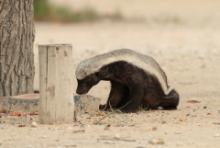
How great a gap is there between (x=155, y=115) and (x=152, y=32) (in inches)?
524

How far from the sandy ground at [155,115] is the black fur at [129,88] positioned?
0.16 metres

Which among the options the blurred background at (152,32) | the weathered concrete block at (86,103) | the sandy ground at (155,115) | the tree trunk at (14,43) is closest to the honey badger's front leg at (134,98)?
the sandy ground at (155,115)

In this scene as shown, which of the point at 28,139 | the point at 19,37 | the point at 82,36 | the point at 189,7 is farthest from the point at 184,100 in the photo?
the point at 189,7

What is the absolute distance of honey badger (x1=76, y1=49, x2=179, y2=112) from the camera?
9695 millimetres

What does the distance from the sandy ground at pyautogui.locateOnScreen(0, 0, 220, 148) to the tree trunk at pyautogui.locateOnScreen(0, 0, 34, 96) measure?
869mm

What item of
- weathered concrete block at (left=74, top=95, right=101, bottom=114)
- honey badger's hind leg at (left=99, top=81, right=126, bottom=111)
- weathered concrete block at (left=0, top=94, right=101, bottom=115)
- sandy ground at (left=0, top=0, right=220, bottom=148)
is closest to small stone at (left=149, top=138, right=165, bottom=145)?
sandy ground at (left=0, top=0, right=220, bottom=148)

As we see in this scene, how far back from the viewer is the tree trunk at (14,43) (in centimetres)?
1011

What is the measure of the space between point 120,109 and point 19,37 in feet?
4.43

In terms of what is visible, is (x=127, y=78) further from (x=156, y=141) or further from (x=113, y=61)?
(x=156, y=141)

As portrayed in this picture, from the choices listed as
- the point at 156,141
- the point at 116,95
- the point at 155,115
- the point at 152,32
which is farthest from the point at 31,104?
the point at 152,32

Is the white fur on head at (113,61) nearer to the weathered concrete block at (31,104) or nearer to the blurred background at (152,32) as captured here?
the weathered concrete block at (31,104)

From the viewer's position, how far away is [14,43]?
10.1 meters

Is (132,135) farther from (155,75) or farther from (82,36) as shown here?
(82,36)

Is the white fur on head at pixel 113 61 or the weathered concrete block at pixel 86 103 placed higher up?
the white fur on head at pixel 113 61
